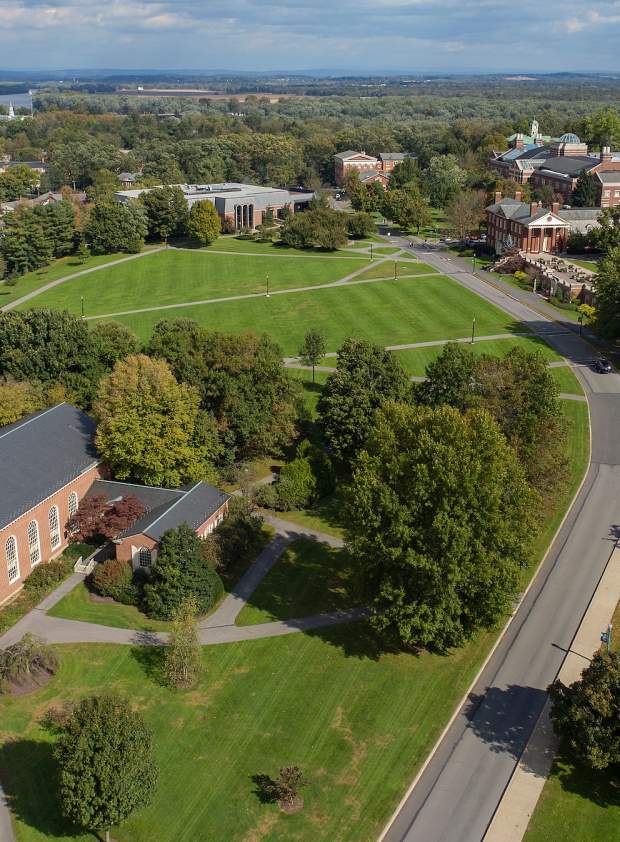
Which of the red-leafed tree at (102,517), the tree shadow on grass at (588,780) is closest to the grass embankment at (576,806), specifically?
the tree shadow on grass at (588,780)

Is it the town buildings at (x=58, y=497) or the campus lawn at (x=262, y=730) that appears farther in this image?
the town buildings at (x=58, y=497)

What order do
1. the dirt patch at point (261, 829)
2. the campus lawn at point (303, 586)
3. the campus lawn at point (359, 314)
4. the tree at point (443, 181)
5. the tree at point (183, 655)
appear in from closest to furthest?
the dirt patch at point (261, 829)
the tree at point (183, 655)
the campus lawn at point (303, 586)
the campus lawn at point (359, 314)
the tree at point (443, 181)

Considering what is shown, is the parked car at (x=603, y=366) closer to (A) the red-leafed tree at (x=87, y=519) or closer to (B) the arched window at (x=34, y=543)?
(A) the red-leafed tree at (x=87, y=519)

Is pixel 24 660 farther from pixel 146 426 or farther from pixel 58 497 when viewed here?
pixel 146 426

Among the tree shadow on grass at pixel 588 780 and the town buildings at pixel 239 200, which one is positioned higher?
the town buildings at pixel 239 200

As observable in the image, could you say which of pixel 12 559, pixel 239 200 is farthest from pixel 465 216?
pixel 12 559

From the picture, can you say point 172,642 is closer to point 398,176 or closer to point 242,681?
point 242,681
